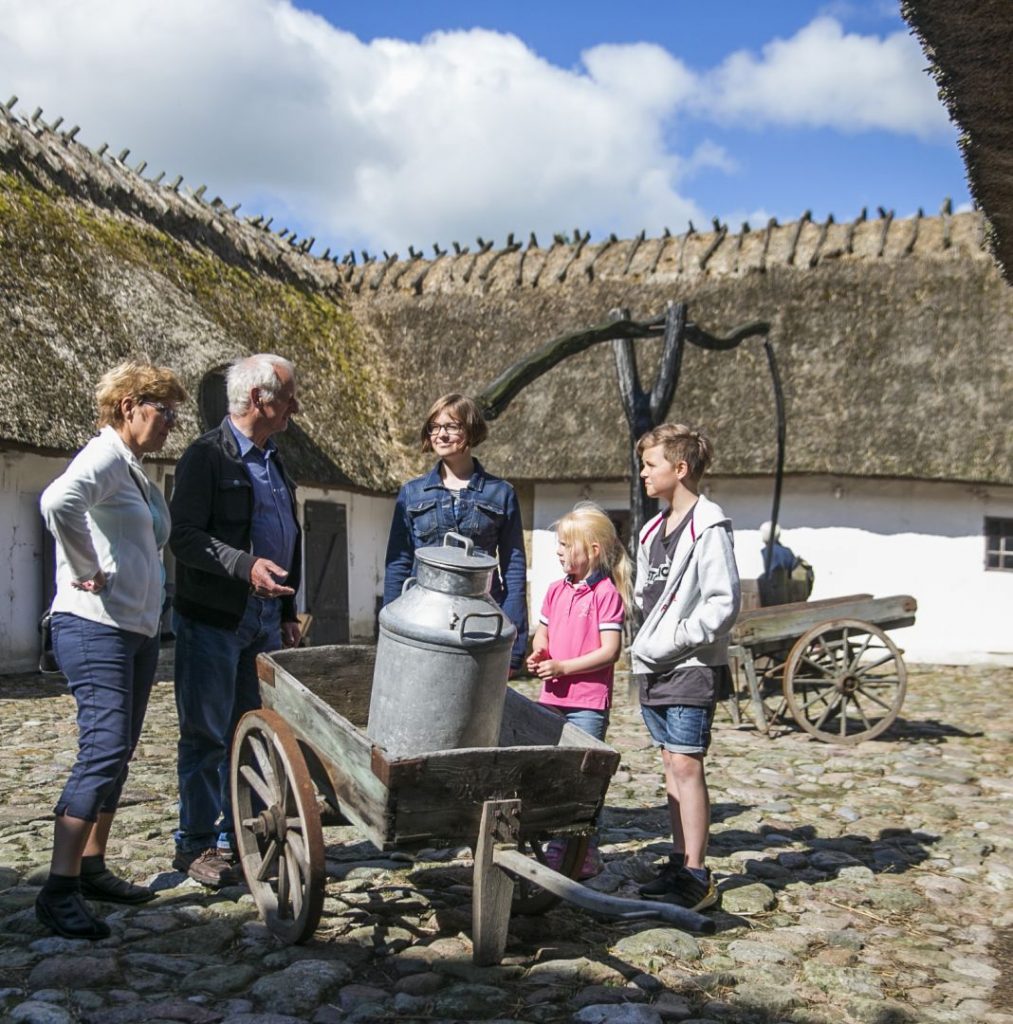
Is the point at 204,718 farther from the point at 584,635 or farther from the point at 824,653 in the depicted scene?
the point at 824,653

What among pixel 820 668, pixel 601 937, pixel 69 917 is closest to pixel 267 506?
pixel 69 917

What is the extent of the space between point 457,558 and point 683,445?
3.14 feet

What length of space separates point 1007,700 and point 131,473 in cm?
834

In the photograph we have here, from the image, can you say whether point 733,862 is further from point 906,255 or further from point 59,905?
point 906,255

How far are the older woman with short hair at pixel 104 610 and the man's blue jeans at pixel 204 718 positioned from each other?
181 millimetres

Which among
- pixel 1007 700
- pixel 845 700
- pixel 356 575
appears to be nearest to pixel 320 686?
pixel 845 700

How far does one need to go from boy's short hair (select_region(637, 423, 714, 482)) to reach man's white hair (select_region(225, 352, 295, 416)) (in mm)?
1265

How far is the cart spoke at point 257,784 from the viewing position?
11.5 ft

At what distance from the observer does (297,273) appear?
16.0 metres

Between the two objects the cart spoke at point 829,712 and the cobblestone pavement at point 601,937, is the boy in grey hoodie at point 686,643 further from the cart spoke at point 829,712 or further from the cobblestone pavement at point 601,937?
the cart spoke at point 829,712

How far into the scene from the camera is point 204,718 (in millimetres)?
3803

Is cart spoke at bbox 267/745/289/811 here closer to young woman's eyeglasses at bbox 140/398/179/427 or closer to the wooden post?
the wooden post

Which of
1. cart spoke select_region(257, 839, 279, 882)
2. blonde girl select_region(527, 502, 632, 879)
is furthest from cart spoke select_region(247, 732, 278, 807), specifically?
blonde girl select_region(527, 502, 632, 879)

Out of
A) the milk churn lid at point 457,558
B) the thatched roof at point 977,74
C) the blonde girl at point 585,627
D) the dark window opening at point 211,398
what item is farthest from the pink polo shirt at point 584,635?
the dark window opening at point 211,398
